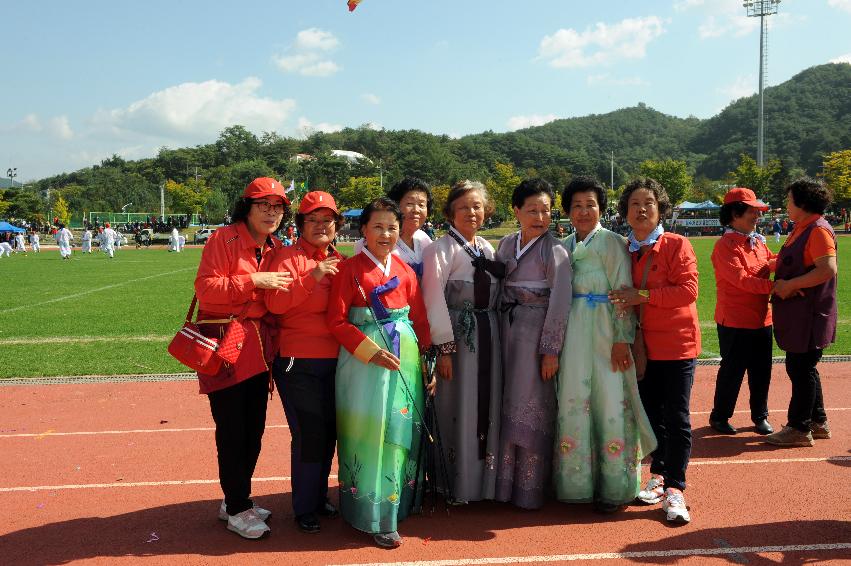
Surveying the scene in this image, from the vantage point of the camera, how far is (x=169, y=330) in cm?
1055

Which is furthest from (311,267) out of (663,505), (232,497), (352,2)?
(352,2)

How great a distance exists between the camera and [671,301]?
383 cm

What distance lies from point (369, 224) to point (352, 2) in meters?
3.17

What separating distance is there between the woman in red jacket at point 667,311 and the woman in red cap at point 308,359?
5.40 ft

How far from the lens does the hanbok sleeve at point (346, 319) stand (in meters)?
3.45

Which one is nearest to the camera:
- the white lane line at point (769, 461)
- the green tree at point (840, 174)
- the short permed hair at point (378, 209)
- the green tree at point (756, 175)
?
the short permed hair at point (378, 209)

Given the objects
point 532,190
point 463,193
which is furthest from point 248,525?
point 532,190

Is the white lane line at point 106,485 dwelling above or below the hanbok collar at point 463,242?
below

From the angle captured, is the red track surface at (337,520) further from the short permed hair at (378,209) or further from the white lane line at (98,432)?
the short permed hair at (378,209)

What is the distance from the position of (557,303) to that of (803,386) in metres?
2.49

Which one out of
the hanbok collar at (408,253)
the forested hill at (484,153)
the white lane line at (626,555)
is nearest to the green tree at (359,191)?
the forested hill at (484,153)

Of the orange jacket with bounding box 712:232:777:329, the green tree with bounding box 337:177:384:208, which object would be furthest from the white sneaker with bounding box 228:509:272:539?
the green tree with bounding box 337:177:384:208

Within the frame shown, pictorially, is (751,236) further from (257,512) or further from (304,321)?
(257,512)

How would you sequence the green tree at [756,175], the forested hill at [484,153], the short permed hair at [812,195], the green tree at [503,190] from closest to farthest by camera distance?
the short permed hair at [812,195] < the green tree at [756,175] < the green tree at [503,190] < the forested hill at [484,153]
